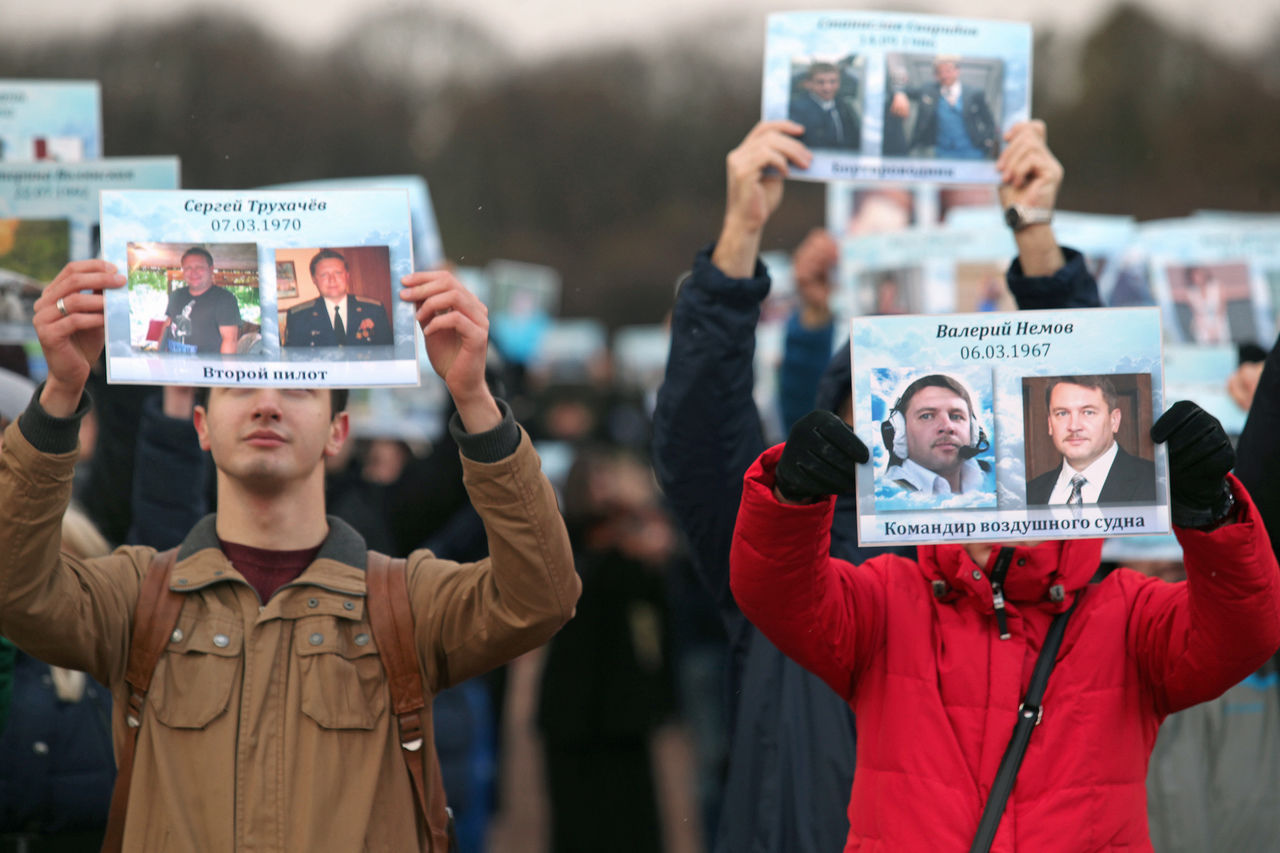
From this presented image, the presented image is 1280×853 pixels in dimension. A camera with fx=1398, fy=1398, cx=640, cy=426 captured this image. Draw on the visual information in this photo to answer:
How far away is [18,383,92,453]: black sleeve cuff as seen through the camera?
206cm

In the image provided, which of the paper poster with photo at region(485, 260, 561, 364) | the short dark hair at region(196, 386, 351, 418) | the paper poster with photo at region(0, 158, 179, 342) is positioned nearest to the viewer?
the short dark hair at region(196, 386, 351, 418)

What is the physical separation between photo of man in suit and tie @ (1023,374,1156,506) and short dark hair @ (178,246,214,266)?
1230mm

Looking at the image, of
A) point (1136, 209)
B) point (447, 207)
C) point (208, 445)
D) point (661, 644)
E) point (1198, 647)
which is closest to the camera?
point (1198, 647)

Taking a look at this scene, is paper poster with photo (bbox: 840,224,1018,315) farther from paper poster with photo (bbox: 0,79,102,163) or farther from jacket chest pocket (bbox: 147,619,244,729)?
jacket chest pocket (bbox: 147,619,244,729)

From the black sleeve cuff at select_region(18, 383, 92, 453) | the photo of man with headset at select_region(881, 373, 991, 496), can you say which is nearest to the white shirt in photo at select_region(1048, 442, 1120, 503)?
the photo of man with headset at select_region(881, 373, 991, 496)

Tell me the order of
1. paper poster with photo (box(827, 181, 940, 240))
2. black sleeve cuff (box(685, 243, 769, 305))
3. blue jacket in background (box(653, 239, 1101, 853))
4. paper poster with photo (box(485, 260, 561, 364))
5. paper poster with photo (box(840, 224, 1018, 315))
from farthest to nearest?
paper poster with photo (box(485, 260, 561, 364)) → paper poster with photo (box(827, 181, 940, 240)) → paper poster with photo (box(840, 224, 1018, 315)) → black sleeve cuff (box(685, 243, 769, 305)) → blue jacket in background (box(653, 239, 1101, 853))

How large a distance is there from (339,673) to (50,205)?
151 cm

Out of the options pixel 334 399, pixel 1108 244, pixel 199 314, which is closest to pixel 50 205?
pixel 334 399

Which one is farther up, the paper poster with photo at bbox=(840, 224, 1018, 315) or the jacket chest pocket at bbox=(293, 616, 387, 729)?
the paper poster with photo at bbox=(840, 224, 1018, 315)

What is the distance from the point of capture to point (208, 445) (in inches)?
92.7

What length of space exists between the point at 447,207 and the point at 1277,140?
488cm

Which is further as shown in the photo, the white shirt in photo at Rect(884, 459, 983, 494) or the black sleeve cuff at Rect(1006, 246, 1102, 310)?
the black sleeve cuff at Rect(1006, 246, 1102, 310)

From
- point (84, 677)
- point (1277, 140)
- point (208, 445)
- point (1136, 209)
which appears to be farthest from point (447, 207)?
point (208, 445)

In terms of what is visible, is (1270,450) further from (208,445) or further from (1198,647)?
(208,445)
